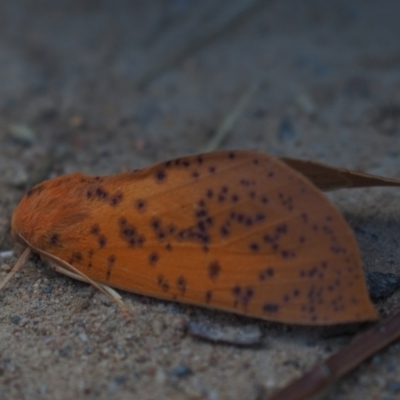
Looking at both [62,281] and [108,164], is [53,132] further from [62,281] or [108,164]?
[62,281]

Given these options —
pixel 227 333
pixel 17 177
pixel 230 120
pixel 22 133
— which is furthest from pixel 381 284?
pixel 22 133

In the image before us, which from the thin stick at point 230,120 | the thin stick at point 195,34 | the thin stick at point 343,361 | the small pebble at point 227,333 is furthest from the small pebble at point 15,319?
the thin stick at point 195,34

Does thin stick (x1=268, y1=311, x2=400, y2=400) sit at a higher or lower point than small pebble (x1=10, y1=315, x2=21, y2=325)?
lower

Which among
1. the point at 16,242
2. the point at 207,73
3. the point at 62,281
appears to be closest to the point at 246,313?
the point at 62,281

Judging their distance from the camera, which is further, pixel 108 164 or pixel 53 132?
pixel 53 132

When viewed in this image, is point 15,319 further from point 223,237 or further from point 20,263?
point 223,237

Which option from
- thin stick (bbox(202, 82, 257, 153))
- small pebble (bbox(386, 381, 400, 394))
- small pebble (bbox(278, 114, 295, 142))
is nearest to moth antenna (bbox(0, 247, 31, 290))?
thin stick (bbox(202, 82, 257, 153))

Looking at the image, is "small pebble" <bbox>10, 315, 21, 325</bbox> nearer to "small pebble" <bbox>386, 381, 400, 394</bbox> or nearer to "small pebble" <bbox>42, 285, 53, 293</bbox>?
"small pebble" <bbox>42, 285, 53, 293</bbox>
